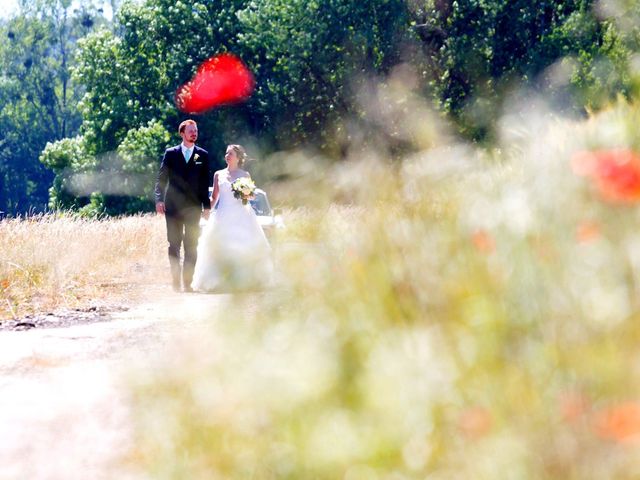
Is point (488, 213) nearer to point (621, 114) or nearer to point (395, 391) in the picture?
point (395, 391)

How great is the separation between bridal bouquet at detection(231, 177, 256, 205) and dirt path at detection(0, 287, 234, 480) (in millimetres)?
5672

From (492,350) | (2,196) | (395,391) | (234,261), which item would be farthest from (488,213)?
(2,196)

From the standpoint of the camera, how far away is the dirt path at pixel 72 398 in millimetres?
4172

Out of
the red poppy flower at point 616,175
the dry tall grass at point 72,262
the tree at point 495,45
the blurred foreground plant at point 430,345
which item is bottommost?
the blurred foreground plant at point 430,345

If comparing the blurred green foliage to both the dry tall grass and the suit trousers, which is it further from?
the suit trousers

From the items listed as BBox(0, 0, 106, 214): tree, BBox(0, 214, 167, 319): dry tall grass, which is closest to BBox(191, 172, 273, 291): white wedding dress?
BBox(0, 214, 167, 319): dry tall grass

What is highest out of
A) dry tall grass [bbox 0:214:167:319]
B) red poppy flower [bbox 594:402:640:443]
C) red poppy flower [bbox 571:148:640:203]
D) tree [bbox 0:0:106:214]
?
tree [bbox 0:0:106:214]

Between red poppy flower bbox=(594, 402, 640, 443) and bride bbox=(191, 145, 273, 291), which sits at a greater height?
bride bbox=(191, 145, 273, 291)

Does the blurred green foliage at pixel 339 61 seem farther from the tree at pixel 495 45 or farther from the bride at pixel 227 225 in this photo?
the bride at pixel 227 225

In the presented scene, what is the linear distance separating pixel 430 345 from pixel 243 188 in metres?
10.4

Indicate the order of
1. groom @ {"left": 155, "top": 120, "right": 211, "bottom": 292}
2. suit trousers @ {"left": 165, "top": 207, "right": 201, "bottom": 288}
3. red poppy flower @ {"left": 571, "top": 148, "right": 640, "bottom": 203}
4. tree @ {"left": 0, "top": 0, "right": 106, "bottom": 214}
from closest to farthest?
red poppy flower @ {"left": 571, "top": 148, "right": 640, "bottom": 203} < groom @ {"left": 155, "top": 120, "right": 211, "bottom": 292} < suit trousers @ {"left": 165, "top": 207, "right": 201, "bottom": 288} < tree @ {"left": 0, "top": 0, "right": 106, "bottom": 214}

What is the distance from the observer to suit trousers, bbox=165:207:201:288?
12.6 meters

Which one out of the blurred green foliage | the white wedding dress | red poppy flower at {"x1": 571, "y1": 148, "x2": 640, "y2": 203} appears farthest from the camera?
the blurred green foliage

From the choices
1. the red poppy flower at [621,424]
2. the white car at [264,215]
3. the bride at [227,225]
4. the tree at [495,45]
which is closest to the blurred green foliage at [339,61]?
the tree at [495,45]
